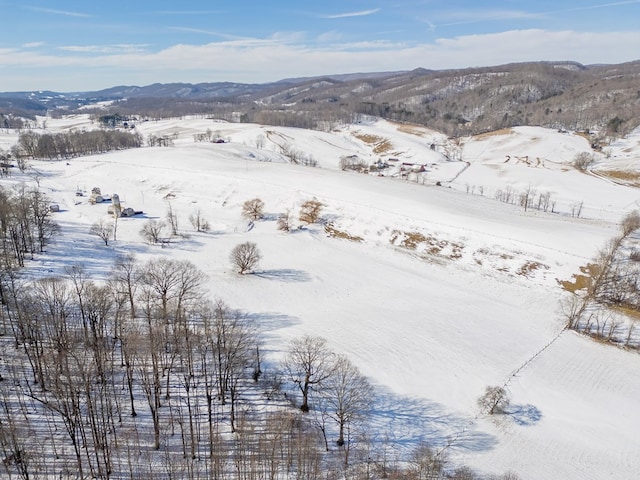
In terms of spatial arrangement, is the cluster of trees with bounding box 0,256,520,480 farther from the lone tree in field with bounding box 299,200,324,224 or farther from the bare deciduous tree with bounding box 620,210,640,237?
the bare deciduous tree with bounding box 620,210,640,237

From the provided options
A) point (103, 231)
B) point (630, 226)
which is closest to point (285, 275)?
point (103, 231)

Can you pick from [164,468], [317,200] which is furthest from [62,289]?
[317,200]

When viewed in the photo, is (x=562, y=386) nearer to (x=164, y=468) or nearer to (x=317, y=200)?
(x=164, y=468)

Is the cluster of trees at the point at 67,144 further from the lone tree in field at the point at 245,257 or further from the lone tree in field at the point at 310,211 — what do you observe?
the lone tree in field at the point at 245,257

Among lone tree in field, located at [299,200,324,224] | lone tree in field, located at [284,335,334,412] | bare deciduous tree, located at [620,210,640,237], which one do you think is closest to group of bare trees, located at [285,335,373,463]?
lone tree in field, located at [284,335,334,412]

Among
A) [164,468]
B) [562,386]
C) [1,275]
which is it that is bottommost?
[562,386]
